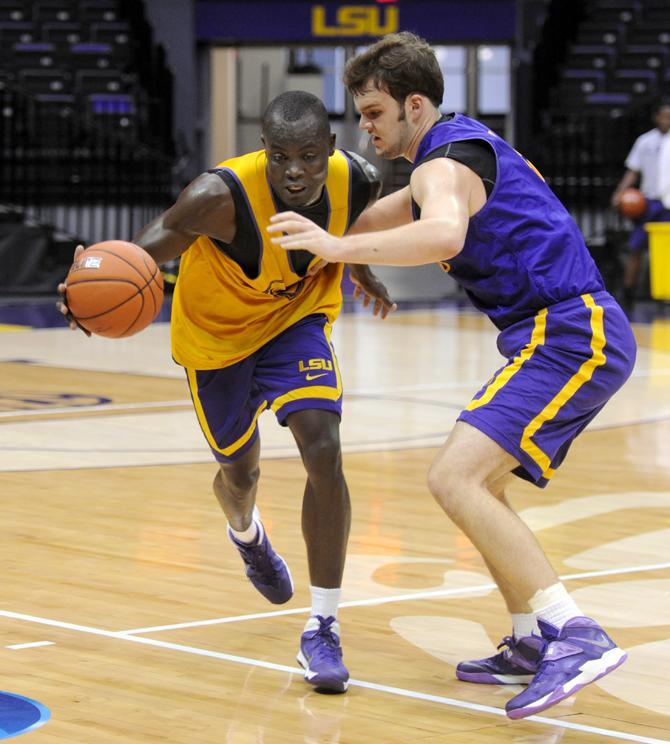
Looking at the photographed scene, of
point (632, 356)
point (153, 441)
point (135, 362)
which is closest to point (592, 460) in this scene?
point (153, 441)

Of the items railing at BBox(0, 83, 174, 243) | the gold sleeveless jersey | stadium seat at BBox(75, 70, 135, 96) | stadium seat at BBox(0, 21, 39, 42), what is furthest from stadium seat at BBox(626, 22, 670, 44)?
the gold sleeveless jersey

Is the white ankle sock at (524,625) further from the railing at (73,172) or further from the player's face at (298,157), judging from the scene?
the railing at (73,172)

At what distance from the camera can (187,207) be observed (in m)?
4.21

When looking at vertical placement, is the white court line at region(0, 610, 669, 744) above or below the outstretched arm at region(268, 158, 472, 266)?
below

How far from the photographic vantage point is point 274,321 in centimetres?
456

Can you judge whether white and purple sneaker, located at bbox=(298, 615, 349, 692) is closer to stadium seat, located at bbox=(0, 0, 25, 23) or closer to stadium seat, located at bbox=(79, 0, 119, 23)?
stadium seat, located at bbox=(79, 0, 119, 23)

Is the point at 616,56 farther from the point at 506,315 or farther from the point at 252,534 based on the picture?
the point at 506,315

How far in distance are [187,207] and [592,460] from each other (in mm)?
3709

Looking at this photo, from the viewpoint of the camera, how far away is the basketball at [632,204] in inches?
629

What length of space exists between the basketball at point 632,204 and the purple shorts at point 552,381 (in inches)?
488

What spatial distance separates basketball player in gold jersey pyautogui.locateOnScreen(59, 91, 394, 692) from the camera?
4.09 m

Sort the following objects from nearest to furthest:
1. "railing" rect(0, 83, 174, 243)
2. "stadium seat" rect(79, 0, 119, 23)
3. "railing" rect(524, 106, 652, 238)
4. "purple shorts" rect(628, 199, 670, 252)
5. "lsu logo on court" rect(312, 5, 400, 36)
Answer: "purple shorts" rect(628, 199, 670, 252), "railing" rect(0, 83, 174, 243), "railing" rect(524, 106, 652, 238), "stadium seat" rect(79, 0, 119, 23), "lsu logo on court" rect(312, 5, 400, 36)

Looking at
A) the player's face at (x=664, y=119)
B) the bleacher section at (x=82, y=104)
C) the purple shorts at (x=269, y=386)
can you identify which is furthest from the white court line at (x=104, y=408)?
the bleacher section at (x=82, y=104)

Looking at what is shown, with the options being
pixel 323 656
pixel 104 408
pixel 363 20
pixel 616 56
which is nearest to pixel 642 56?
pixel 616 56
